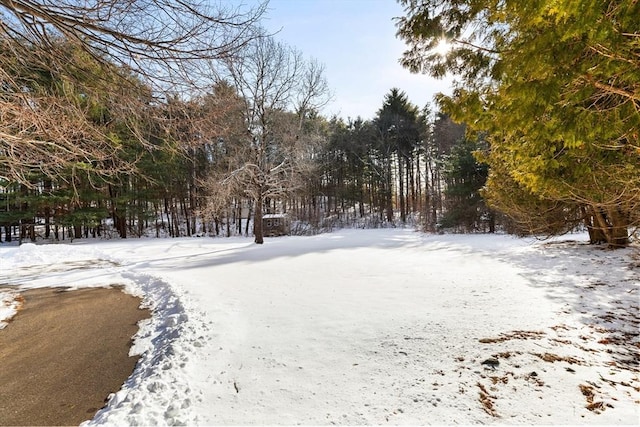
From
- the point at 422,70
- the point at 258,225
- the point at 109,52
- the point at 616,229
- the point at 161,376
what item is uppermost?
the point at 422,70

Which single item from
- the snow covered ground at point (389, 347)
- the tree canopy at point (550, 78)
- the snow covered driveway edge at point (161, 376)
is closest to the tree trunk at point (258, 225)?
the snow covered ground at point (389, 347)

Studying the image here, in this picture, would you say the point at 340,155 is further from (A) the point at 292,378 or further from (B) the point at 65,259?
(A) the point at 292,378

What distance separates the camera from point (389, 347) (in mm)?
2914

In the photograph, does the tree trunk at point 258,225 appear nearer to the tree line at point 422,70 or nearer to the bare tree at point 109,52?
the tree line at point 422,70

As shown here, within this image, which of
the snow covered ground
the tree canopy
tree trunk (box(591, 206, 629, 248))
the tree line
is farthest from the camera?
tree trunk (box(591, 206, 629, 248))

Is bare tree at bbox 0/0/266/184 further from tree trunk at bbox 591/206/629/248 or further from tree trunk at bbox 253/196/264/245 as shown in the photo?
tree trunk at bbox 253/196/264/245

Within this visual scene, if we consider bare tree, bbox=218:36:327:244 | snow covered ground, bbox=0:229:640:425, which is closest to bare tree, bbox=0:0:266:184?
snow covered ground, bbox=0:229:640:425

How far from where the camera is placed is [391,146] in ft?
89.9

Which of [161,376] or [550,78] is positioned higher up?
[550,78]

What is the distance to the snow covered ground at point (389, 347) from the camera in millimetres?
2059

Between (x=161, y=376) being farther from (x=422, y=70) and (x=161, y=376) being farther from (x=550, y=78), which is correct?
(x=422, y=70)

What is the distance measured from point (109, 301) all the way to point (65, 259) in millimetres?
6293

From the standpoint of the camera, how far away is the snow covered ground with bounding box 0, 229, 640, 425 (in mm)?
2059

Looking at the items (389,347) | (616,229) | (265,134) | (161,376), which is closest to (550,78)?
(389,347)
